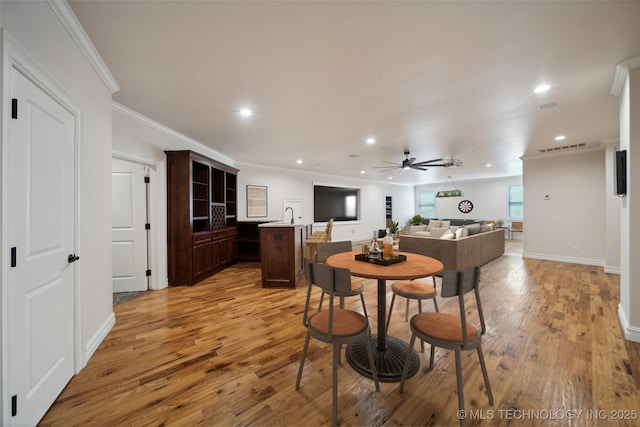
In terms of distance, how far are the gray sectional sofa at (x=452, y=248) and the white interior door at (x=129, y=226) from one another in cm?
447

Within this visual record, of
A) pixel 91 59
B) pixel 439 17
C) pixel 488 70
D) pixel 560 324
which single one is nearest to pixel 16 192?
pixel 91 59

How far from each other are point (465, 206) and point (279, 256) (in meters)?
10.2

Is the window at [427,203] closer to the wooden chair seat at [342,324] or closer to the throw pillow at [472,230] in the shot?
the throw pillow at [472,230]

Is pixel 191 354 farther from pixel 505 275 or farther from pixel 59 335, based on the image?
pixel 505 275

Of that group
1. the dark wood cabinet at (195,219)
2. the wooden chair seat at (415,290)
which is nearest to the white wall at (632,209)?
the wooden chair seat at (415,290)

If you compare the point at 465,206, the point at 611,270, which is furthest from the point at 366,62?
the point at 465,206

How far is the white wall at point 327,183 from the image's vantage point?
6.82m

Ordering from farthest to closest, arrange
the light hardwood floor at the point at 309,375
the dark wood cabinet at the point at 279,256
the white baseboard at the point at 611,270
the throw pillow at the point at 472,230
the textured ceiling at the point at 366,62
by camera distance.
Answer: the throw pillow at the point at 472,230
the white baseboard at the point at 611,270
the dark wood cabinet at the point at 279,256
the textured ceiling at the point at 366,62
the light hardwood floor at the point at 309,375

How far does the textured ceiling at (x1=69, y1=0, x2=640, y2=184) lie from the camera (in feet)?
5.40

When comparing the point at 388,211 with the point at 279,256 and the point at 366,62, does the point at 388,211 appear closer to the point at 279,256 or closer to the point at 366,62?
the point at 279,256

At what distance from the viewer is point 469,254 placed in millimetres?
4797

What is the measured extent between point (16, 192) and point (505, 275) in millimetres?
6289

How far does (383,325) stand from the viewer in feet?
6.81

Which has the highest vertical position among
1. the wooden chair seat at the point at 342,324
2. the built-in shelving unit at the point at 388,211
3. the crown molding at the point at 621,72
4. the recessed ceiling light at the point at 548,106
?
the recessed ceiling light at the point at 548,106
